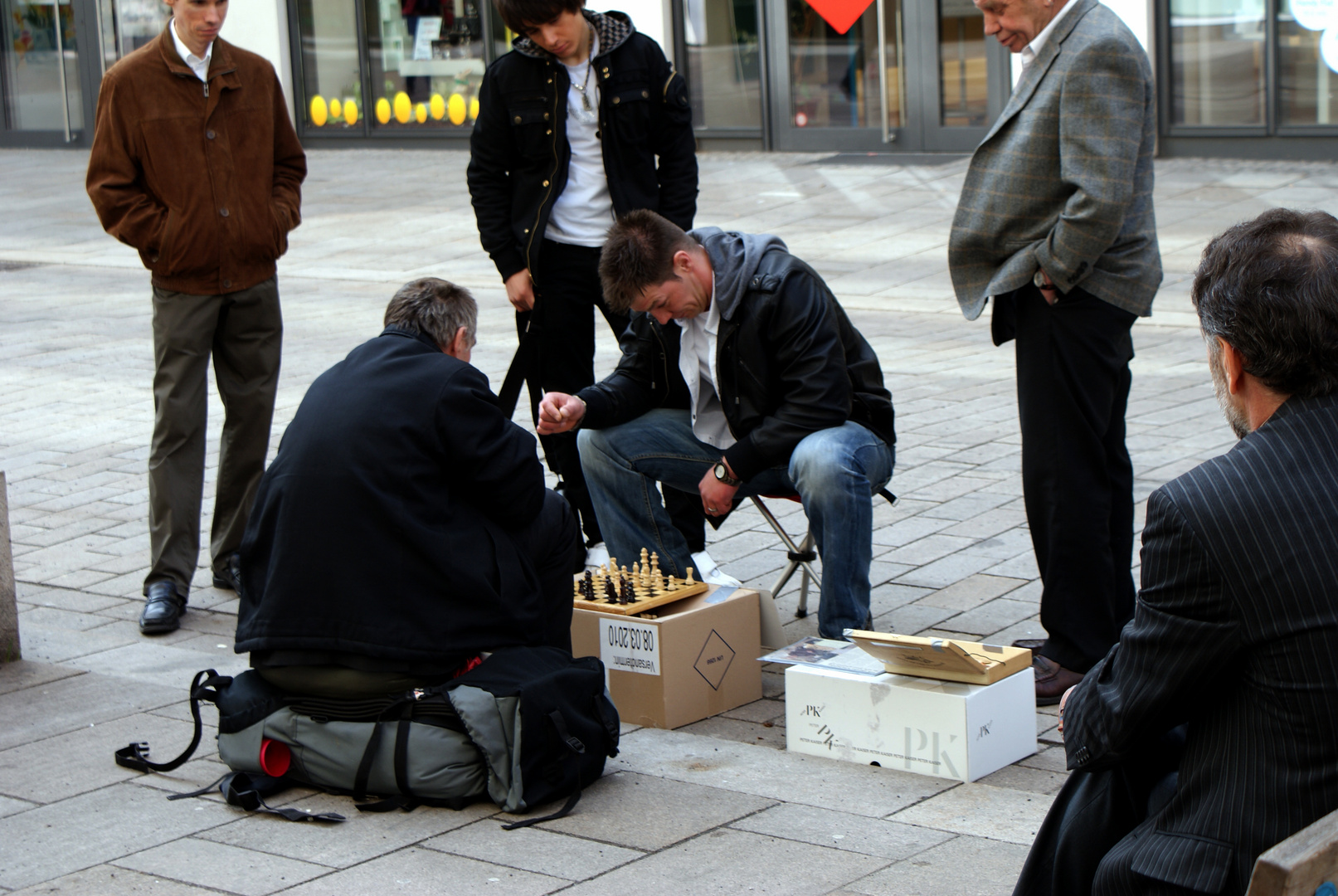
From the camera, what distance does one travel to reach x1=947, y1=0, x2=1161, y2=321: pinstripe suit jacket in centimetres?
389

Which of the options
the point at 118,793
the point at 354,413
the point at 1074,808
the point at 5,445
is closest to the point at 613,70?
the point at 354,413

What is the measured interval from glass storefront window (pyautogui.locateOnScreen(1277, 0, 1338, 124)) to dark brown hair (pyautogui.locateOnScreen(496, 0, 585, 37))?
10.5m

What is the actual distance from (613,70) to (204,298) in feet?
5.01

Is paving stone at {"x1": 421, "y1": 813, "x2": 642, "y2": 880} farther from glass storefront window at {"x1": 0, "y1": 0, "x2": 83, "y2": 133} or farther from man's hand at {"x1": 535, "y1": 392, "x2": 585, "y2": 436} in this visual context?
glass storefront window at {"x1": 0, "y1": 0, "x2": 83, "y2": 133}

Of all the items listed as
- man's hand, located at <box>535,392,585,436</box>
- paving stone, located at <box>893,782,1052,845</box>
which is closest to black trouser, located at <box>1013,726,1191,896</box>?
paving stone, located at <box>893,782,1052,845</box>

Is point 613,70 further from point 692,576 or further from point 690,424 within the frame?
point 692,576

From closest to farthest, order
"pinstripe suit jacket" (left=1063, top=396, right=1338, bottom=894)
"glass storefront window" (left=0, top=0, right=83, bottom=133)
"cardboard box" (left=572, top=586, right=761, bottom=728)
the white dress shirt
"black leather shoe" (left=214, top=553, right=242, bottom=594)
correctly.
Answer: "pinstripe suit jacket" (left=1063, top=396, right=1338, bottom=894) → "cardboard box" (left=572, top=586, right=761, bottom=728) → the white dress shirt → "black leather shoe" (left=214, top=553, right=242, bottom=594) → "glass storefront window" (left=0, top=0, right=83, bottom=133)

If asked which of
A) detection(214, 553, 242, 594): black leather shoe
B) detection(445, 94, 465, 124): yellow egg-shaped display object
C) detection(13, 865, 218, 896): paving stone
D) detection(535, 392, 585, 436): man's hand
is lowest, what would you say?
detection(13, 865, 218, 896): paving stone

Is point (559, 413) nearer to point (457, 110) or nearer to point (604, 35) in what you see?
point (604, 35)

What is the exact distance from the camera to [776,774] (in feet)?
12.4

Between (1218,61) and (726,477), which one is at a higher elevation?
(1218,61)

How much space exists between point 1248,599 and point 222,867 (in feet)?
7.11

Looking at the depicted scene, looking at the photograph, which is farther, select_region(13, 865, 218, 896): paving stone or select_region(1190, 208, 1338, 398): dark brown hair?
select_region(13, 865, 218, 896): paving stone

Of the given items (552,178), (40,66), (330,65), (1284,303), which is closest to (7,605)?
(552,178)
